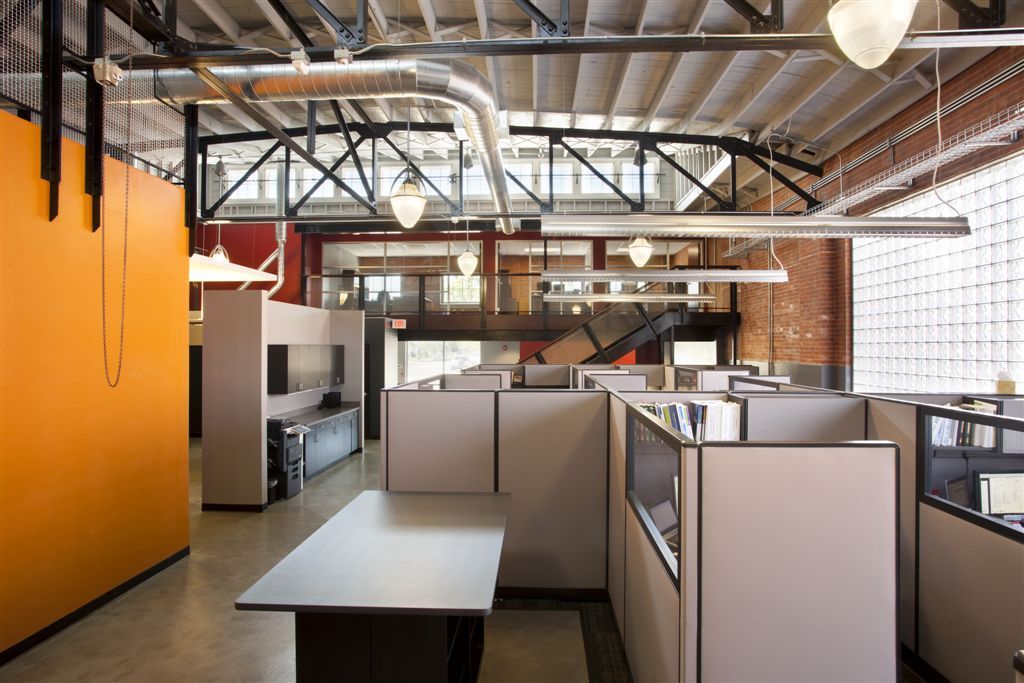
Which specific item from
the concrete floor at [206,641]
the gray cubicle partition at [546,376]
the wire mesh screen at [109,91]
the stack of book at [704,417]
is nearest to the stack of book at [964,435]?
the stack of book at [704,417]

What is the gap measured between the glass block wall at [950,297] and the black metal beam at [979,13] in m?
1.90

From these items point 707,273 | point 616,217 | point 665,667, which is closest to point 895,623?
point 665,667

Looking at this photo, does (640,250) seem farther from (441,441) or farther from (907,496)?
(907,496)

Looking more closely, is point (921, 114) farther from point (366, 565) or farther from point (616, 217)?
point (366, 565)

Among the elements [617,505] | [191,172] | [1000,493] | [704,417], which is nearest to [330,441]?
[191,172]

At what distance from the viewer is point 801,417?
10.6 feet

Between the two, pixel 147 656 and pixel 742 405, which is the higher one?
pixel 742 405

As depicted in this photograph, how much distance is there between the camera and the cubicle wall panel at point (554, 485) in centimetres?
354

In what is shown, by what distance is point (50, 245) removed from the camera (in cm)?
317

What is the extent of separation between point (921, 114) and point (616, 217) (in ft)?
14.1

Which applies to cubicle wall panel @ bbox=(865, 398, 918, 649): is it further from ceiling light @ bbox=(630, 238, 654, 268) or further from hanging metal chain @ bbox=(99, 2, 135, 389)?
hanging metal chain @ bbox=(99, 2, 135, 389)

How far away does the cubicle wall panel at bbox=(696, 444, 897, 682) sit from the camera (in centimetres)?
167

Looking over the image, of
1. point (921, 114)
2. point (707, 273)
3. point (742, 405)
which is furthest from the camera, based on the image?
point (707, 273)

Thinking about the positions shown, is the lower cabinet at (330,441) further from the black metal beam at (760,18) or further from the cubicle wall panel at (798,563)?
the black metal beam at (760,18)
